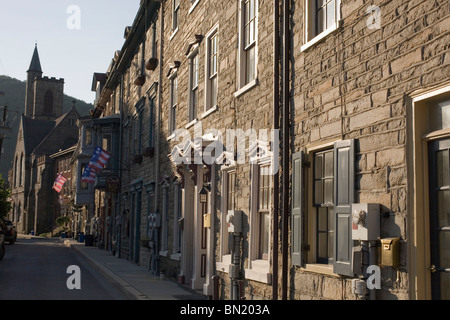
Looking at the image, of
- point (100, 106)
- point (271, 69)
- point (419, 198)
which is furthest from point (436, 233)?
point (100, 106)

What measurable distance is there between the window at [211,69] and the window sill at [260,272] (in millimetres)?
4434

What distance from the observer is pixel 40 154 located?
7888 cm

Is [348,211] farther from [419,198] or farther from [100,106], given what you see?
[100,106]

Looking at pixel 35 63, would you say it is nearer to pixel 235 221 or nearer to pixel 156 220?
pixel 156 220

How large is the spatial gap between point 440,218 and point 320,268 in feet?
7.60

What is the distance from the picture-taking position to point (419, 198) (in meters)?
6.21

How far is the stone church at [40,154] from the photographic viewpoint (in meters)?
74.5

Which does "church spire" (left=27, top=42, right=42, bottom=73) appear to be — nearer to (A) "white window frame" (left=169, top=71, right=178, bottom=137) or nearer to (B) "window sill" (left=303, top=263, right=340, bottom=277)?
(A) "white window frame" (left=169, top=71, right=178, bottom=137)

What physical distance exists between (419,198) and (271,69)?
14.3 feet

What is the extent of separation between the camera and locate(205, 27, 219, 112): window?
44.7ft

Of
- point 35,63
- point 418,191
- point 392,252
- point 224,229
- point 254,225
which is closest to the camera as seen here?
point 418,191

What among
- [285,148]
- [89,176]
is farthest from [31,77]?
[285,148]

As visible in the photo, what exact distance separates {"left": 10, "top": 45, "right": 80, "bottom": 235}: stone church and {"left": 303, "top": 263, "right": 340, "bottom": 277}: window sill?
68576mm
